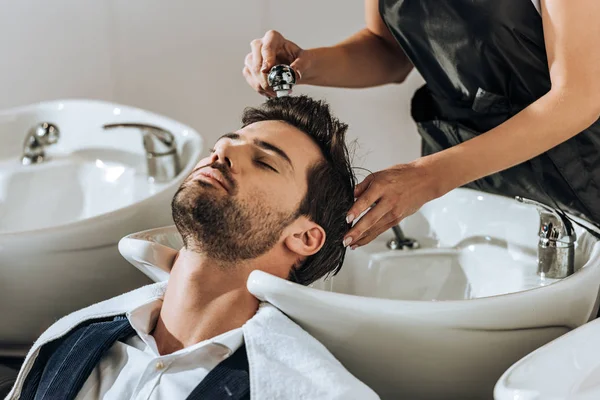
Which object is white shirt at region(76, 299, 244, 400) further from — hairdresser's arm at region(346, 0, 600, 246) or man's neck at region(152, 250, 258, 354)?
hairdresser's arm at region(346, 0, 600, 246)

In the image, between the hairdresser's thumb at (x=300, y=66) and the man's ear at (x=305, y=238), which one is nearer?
the man's ear at (x=305, y=238)

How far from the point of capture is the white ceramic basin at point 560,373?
3.14 ft

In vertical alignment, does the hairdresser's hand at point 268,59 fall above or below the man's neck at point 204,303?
above

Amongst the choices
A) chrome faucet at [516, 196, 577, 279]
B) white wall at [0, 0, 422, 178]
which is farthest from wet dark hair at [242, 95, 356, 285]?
white wall at [0, 0, 422, 178]

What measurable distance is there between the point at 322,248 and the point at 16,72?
130cm

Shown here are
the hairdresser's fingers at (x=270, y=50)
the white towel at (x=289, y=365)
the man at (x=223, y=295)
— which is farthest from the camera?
the hairdresser's fingers at (x=270, y=50)

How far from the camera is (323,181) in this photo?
132 centimetres

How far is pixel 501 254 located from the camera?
5.03 ft

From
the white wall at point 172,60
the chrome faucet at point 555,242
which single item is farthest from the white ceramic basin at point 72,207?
the chrome faucet at point 555,242

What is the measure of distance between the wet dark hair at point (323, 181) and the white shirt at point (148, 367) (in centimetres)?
20

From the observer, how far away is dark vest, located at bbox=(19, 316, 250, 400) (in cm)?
113

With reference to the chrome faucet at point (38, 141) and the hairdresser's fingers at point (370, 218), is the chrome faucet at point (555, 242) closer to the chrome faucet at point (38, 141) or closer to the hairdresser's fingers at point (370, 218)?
the hairdresser's fingers at point (370, 218)

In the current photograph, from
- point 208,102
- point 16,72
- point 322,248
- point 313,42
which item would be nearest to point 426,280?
point 322,248

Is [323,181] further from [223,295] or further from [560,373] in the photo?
[560,373]
